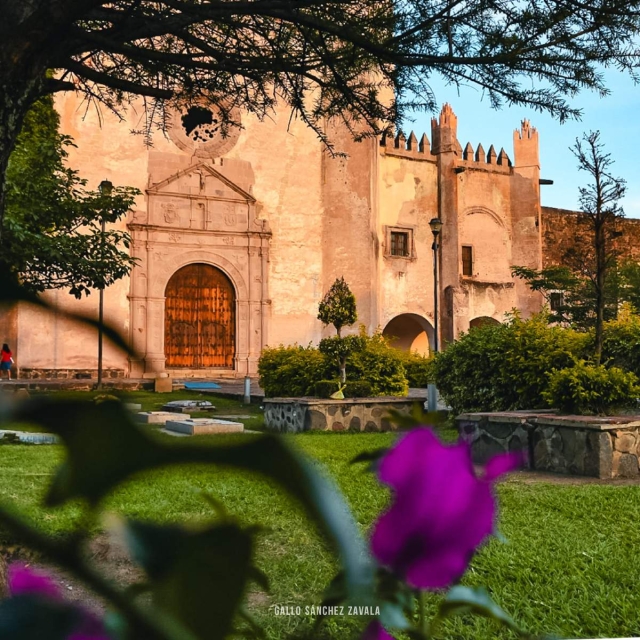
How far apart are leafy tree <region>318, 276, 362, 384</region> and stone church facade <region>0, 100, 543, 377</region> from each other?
7.05 metres

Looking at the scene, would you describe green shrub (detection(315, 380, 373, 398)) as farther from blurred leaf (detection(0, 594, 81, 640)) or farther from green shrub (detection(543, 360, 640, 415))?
blurred leaf (detection(0, 594, 81, 640))

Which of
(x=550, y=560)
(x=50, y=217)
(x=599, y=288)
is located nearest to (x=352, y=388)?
(x=599, y=288)

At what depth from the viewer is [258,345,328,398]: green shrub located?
10.9 meters

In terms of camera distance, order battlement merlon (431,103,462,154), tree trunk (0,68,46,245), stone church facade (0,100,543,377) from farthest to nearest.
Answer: battlement merlon (431,103,462,154), stone church facade (0,100,543,377), tree trunk (0,68,46,245)

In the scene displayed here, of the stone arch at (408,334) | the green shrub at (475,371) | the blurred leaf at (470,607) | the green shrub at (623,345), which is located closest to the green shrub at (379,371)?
the green shrub at (475,371)

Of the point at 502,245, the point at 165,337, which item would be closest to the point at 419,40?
the point at 165,337

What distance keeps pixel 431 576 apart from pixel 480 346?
8.64 metres

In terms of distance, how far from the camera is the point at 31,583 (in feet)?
0.79

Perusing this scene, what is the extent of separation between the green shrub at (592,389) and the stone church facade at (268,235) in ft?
38.3

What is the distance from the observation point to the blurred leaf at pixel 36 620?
0.21 m

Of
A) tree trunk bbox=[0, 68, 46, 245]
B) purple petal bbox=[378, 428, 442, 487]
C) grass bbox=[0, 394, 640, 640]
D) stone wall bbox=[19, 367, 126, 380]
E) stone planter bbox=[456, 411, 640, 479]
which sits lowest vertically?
grass bbox=[0, 394, 640, 640]

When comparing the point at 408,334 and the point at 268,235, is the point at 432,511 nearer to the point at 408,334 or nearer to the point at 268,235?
the point at 268,235

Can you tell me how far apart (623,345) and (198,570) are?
863 cm

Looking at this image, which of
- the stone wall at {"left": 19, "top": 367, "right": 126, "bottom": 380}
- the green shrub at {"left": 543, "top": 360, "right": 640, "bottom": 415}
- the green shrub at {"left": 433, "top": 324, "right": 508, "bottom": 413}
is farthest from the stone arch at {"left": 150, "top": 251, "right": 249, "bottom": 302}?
the green shrub at {"left": 543, "top": 360, "right": 640, "bottom": 415}
